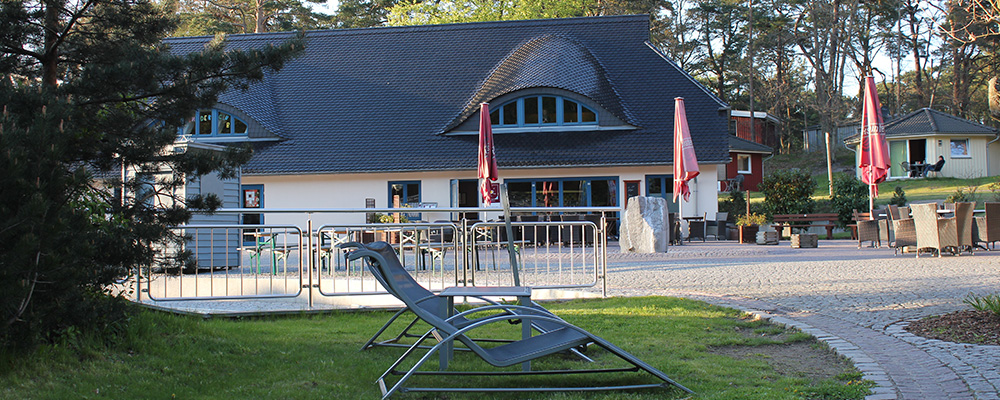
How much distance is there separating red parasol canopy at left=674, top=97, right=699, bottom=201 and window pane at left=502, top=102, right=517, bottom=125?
7.44 meters

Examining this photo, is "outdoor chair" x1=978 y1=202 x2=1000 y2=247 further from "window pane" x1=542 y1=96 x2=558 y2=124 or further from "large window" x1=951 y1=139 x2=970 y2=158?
"large window" x1=951 y1=139 x2=970 y2=158

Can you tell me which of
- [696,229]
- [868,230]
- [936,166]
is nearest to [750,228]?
[696,229]

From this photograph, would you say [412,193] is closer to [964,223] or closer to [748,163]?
[964,223]

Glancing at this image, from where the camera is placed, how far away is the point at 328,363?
5750 mm

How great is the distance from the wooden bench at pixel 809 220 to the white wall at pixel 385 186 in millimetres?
2256

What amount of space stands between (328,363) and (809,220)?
19.9 m

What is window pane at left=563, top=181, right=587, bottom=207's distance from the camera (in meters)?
24.0

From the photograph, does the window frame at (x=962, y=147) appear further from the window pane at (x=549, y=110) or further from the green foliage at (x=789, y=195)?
the window pane at (x=549, y=110)

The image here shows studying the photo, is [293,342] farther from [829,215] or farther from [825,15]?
[825,15]

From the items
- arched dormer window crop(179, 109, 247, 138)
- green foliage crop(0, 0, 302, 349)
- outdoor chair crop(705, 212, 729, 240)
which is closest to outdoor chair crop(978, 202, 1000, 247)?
outdoor chair crop(705, 212, 729, 240)

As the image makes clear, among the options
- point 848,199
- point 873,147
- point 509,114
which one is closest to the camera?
point 873,147

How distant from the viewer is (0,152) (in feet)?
13.8

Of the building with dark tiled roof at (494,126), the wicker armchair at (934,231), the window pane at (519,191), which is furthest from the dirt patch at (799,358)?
the window pane at (519,191)

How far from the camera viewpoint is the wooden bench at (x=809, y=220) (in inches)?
877
